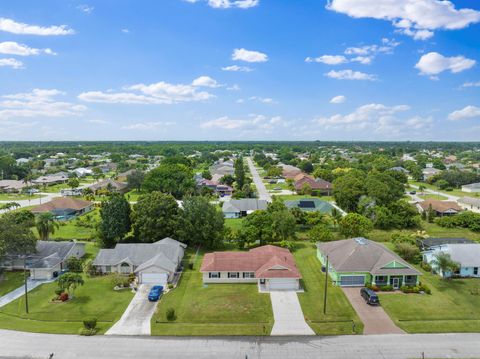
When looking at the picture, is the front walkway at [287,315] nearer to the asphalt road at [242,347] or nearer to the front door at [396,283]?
the asphalt road at [242,347]

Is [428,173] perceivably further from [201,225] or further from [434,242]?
[201,225]

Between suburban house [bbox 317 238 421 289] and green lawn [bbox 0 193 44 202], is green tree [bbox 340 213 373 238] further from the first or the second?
green lawn [bbox 0 193 44 202]

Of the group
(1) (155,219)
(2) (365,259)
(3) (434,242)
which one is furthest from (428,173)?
(1) (155,219)

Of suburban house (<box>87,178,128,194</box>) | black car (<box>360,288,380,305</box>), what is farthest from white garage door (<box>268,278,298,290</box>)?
suburban house (<box>87,178,128,194</box>)

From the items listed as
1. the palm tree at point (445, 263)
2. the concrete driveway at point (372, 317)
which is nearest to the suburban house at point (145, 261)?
the concrete driveway at point (372, 317)

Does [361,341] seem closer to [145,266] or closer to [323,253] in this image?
[323,253]

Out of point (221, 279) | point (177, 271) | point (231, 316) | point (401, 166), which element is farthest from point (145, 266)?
point (401, 166)
